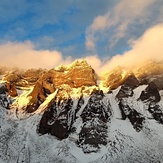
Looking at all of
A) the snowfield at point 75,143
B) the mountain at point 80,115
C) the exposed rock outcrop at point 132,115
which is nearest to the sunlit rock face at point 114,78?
the mountain at point 80,115

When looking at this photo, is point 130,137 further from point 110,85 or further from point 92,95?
point 110,85

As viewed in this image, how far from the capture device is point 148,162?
140 metres

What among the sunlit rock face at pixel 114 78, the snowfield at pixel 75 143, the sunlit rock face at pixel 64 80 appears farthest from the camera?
the sunlit rock face at pixel 114 78

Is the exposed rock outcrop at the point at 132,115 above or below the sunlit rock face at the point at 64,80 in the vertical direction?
below

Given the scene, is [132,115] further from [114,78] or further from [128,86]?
[114,78]

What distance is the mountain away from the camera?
14525cm

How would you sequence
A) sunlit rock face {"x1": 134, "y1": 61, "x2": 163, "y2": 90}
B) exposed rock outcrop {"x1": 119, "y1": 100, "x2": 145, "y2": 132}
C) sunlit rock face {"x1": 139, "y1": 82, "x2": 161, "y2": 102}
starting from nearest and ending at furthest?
exposed rock outcrop {"x1": 119, "y1": 100, "x2": 145, "y2": 132} → sunlit rock face {"x1": 139, "y1": 82, "x2": 161, "y2": 102} → sunlit rock face {"x1": 134, "y1": 61, "x2": 163, "y2": 90}

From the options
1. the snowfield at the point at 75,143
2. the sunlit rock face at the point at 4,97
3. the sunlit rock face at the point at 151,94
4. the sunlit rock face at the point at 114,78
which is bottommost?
the snowfield at the point at 75,143

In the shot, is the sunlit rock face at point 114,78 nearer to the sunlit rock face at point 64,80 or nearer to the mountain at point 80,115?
the mountain at point 80,115

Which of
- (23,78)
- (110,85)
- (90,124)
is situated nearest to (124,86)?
(110,85)

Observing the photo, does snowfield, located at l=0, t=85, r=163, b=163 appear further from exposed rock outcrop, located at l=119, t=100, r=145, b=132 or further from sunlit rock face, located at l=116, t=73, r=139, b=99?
sunlit rock face, located at l=116, t=73, r=139, b=99

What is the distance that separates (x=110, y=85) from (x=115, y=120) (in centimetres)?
2851

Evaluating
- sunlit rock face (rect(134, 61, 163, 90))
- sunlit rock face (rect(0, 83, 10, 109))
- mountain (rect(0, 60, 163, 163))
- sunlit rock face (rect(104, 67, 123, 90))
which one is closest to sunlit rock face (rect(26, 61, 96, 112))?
mountain (rect(0, 60, 163, 163))

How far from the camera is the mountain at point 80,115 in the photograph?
145 metres
